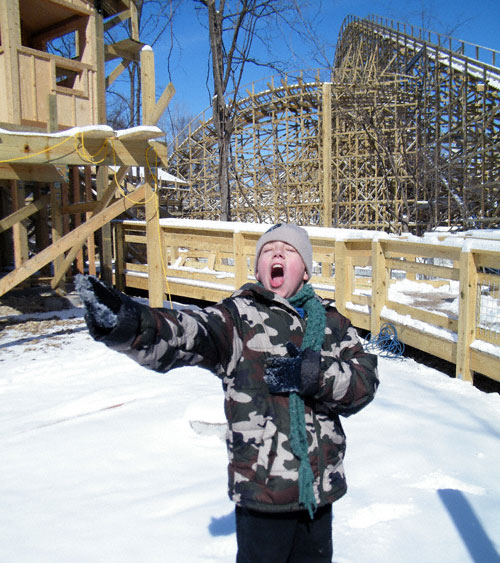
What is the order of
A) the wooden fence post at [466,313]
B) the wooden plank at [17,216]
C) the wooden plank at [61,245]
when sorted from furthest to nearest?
the wooden plank at [17,216] < the wooden plank at [61,245] < the wooden fence post at [466,313]

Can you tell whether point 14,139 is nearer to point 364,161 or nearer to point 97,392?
point 97,392

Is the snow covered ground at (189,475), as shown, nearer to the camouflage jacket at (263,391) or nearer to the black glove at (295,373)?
the camouflage jacket at (263,391)

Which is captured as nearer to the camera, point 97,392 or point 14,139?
point 97,392

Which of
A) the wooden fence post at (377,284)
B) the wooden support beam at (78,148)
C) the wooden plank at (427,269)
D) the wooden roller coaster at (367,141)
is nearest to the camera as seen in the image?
the wooden plank at (427,269)

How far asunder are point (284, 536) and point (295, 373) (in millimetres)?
517

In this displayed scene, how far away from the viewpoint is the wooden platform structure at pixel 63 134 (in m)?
5.76

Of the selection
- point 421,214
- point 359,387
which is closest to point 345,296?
point 359,387

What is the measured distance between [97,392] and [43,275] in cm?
668

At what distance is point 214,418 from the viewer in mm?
3334

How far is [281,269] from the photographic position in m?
1.63

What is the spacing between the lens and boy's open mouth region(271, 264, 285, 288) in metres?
1.60

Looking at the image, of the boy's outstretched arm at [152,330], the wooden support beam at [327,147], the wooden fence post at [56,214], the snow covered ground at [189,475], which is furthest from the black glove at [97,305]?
the wooden support beam at [327,147]

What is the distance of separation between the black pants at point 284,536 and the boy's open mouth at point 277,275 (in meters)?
0.70

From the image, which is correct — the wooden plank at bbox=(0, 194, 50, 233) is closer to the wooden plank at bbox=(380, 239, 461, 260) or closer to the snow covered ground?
the snow covered ground
